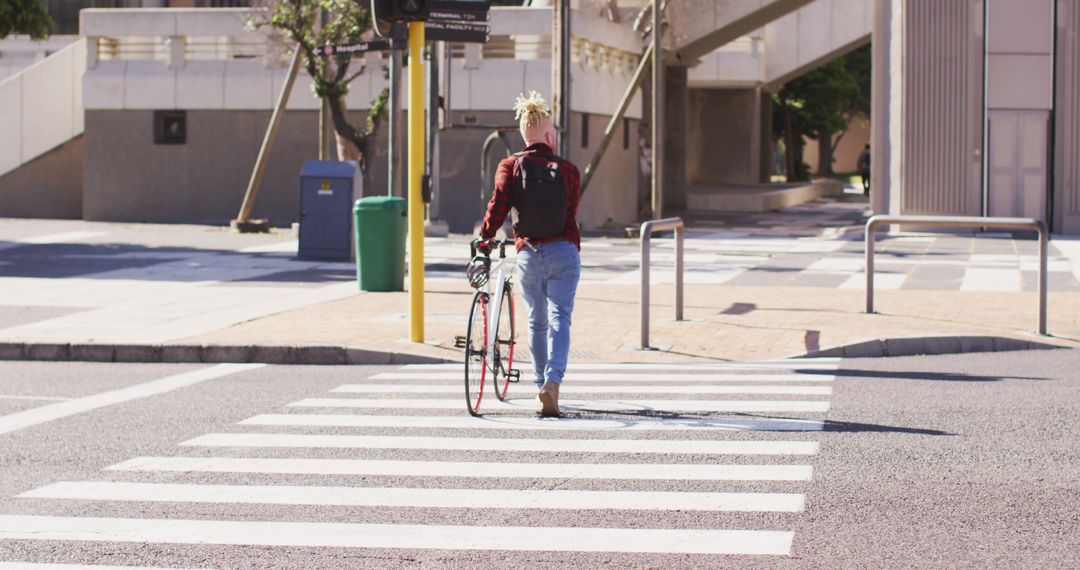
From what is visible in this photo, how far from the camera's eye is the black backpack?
9.76m

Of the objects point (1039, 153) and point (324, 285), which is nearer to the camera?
point (324, 285)

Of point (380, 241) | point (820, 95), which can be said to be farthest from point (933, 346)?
point (820, 95)

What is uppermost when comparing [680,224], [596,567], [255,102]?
[255,102]

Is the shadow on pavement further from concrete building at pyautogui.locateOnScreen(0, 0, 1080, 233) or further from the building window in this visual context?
the building window

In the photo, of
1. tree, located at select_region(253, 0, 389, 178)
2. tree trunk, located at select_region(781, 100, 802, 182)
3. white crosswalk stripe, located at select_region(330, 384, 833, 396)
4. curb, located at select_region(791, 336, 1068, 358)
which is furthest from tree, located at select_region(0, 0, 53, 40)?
tree trunk, located at select_region(781, 100, 802, 182)

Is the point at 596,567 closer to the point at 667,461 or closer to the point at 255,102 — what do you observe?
the point at 667,461

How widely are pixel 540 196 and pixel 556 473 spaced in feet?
7.06

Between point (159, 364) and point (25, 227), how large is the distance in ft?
59.8

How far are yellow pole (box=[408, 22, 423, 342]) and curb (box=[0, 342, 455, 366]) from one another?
61 cm

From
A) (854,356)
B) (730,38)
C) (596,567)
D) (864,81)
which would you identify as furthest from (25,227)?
(864,81)

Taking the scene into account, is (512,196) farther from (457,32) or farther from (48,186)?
(48,186)

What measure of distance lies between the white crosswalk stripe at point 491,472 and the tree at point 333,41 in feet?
56.5

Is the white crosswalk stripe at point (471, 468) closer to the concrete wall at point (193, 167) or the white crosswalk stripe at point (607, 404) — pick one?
the white crosswalk stripe at point (607, 404)

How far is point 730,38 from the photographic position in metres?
38.5
